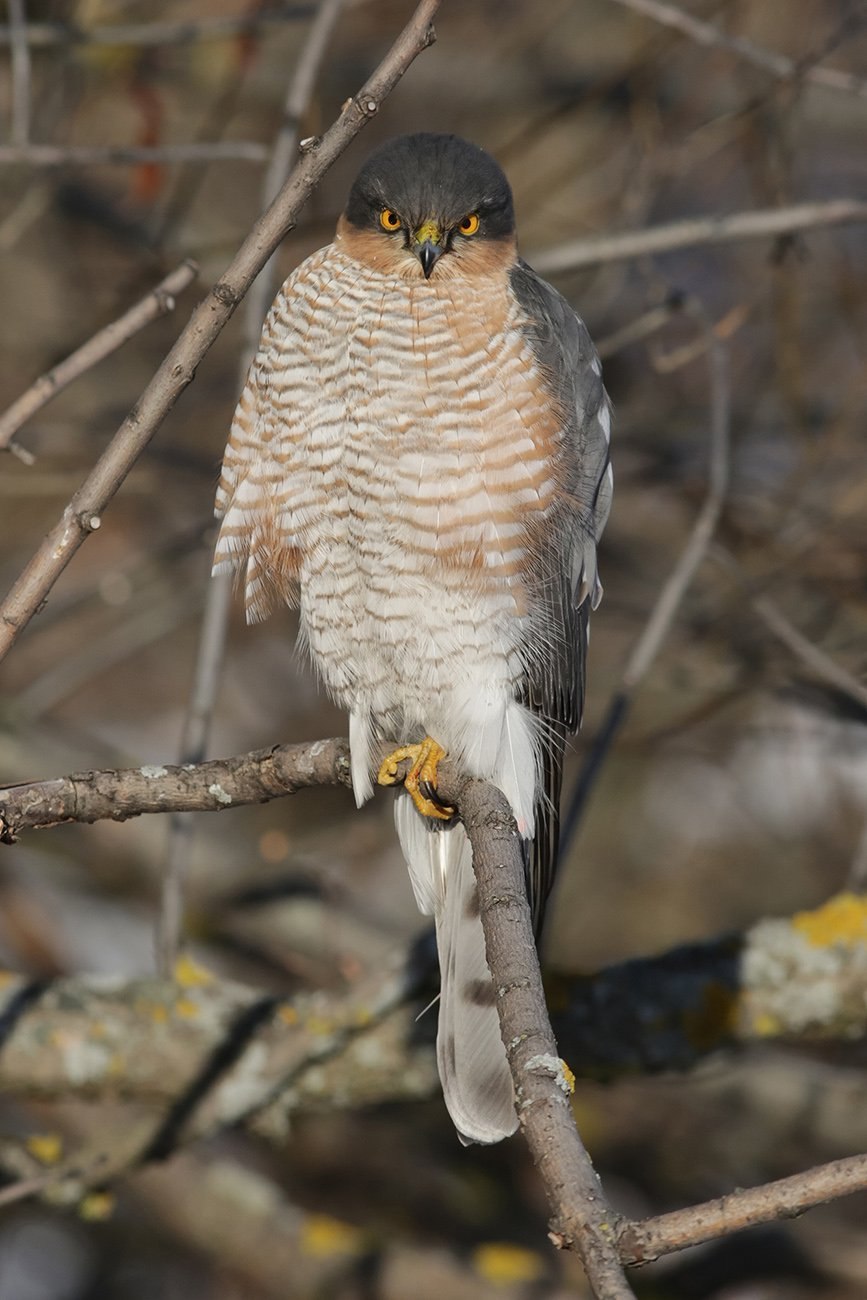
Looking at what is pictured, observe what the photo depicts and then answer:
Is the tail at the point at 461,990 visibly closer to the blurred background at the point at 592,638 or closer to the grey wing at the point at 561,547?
the grey wing at the point at 561,547

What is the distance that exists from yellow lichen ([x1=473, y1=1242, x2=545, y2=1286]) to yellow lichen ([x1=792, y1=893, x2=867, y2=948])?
1.61 m

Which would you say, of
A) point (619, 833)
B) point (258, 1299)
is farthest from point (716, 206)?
point (258, 1299)

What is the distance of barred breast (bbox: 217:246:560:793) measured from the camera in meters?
3.34

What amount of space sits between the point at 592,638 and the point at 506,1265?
2451mm

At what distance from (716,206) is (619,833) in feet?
9.70

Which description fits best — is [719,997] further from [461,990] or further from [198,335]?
[198,335]

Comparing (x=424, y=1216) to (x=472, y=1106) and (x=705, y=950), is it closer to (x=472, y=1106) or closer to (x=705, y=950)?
(x=705, y=950)

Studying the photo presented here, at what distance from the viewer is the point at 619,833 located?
642cm

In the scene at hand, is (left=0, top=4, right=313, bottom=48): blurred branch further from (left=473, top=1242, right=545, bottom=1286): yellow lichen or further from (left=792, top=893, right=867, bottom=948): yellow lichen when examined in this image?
(left=473, top=1242, right=545, bottom=1286): yellow lichen

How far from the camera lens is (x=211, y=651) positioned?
4.07m

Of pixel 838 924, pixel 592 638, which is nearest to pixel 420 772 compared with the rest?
pixel 838 924

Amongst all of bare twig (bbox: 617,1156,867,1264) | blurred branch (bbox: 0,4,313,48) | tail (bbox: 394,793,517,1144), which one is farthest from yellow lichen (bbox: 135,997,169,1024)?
blurred branch (bbox: 0,4,313,48)

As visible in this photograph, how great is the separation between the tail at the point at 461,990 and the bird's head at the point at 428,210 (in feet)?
4.60

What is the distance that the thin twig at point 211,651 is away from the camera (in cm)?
405
